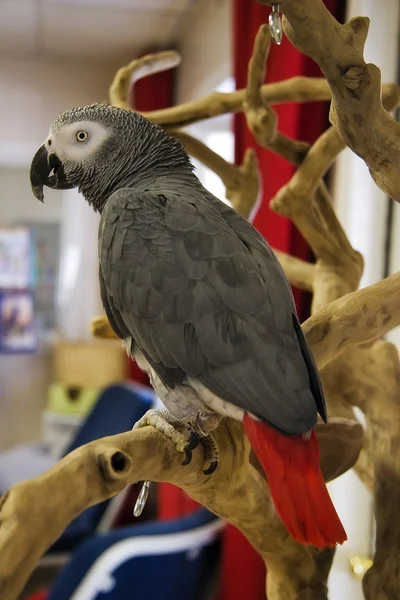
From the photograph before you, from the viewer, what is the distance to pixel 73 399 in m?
2.77

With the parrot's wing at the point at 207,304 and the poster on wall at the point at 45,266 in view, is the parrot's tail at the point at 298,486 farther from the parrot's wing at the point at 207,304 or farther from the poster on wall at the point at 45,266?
the poster on wall at the point at 45,266

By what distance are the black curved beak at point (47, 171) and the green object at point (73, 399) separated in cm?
208

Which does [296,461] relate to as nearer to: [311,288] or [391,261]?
[311,288]

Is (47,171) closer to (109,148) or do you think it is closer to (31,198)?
(109,148)

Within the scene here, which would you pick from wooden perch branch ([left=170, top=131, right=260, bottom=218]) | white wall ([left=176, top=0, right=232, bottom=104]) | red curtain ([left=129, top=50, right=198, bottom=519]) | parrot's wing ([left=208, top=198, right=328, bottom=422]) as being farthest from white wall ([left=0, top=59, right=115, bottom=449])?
parrot's wing ([left=208, top=198, right=328, bottom=422])

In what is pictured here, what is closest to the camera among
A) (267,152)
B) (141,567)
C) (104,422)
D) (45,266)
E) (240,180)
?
(240,180)

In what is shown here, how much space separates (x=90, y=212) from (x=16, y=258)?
19.8 inches

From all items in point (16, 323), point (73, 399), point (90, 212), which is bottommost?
point (73, 399)

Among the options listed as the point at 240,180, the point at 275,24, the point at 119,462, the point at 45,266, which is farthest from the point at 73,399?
the point at 275,24

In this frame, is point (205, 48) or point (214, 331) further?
point (205, 48)

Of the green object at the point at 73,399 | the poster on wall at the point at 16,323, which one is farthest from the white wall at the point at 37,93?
Answer: the green object at the point at 73,399

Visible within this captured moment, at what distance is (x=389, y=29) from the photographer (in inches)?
45.0

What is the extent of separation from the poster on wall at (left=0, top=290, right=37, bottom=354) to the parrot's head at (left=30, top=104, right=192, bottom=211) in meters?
2.48

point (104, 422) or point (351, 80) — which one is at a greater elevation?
point (351, 80)
